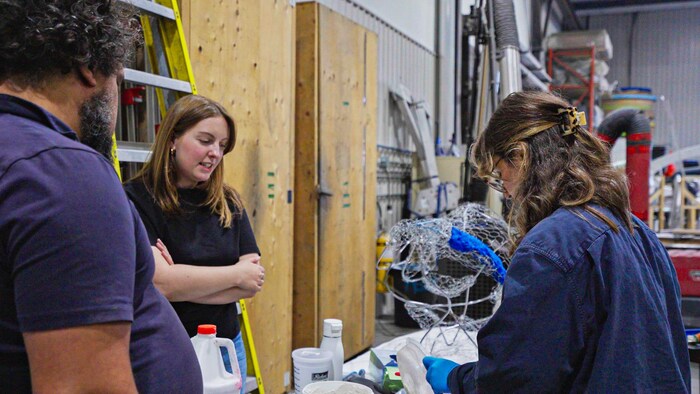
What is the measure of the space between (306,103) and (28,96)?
3130mm

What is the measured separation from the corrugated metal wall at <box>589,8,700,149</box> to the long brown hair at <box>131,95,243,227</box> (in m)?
13.3

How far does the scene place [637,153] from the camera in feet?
14.3

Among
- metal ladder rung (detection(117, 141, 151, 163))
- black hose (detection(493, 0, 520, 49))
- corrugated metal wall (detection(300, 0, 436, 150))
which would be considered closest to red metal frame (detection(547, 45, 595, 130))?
corrugated metal wall (detection(300, 0, 436, 150))

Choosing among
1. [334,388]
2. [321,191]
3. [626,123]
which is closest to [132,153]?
[334,388]

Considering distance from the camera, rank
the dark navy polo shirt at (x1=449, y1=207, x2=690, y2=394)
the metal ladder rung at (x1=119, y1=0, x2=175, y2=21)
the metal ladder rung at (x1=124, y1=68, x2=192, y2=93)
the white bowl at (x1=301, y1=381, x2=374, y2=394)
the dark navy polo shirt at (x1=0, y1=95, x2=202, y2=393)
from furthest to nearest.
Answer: the metal ladder rung at (x1=119, y1=0, x2=175, y2=21), the metal ladder rung at (x1=124, y1=68, x2=192, y2=93), the white bowl at (x1=301, y1=381, x2=374, y2=394), the dark navy polo shirt at (x1=449, y1=207, x2=690, y2=394), the dark navy polo shirt at (x1=0, y1=95, x2=202, y2=393)

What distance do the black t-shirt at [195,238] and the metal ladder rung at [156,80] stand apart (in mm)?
406

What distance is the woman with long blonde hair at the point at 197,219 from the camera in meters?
1.82

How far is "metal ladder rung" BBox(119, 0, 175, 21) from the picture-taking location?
2.14 m

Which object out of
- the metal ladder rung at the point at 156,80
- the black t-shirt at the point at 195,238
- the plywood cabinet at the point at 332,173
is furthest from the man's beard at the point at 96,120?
the plywood cabinet at the point at 332,173

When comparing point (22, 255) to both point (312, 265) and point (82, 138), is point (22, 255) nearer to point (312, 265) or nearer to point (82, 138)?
point (82, 138)

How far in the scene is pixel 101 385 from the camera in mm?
786

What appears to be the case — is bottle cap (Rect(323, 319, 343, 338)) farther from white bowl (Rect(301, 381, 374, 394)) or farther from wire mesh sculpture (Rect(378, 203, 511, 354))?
wire mesh sculpture (Rect(378, 203, 511, 354))

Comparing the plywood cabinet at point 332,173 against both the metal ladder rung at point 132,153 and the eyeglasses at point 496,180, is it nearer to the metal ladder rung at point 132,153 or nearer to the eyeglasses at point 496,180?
the metal ladder rung at point 132,153

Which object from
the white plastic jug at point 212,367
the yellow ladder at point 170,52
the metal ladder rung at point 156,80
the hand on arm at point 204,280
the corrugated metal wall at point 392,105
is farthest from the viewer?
the corrugated metal wall at point 392,105
